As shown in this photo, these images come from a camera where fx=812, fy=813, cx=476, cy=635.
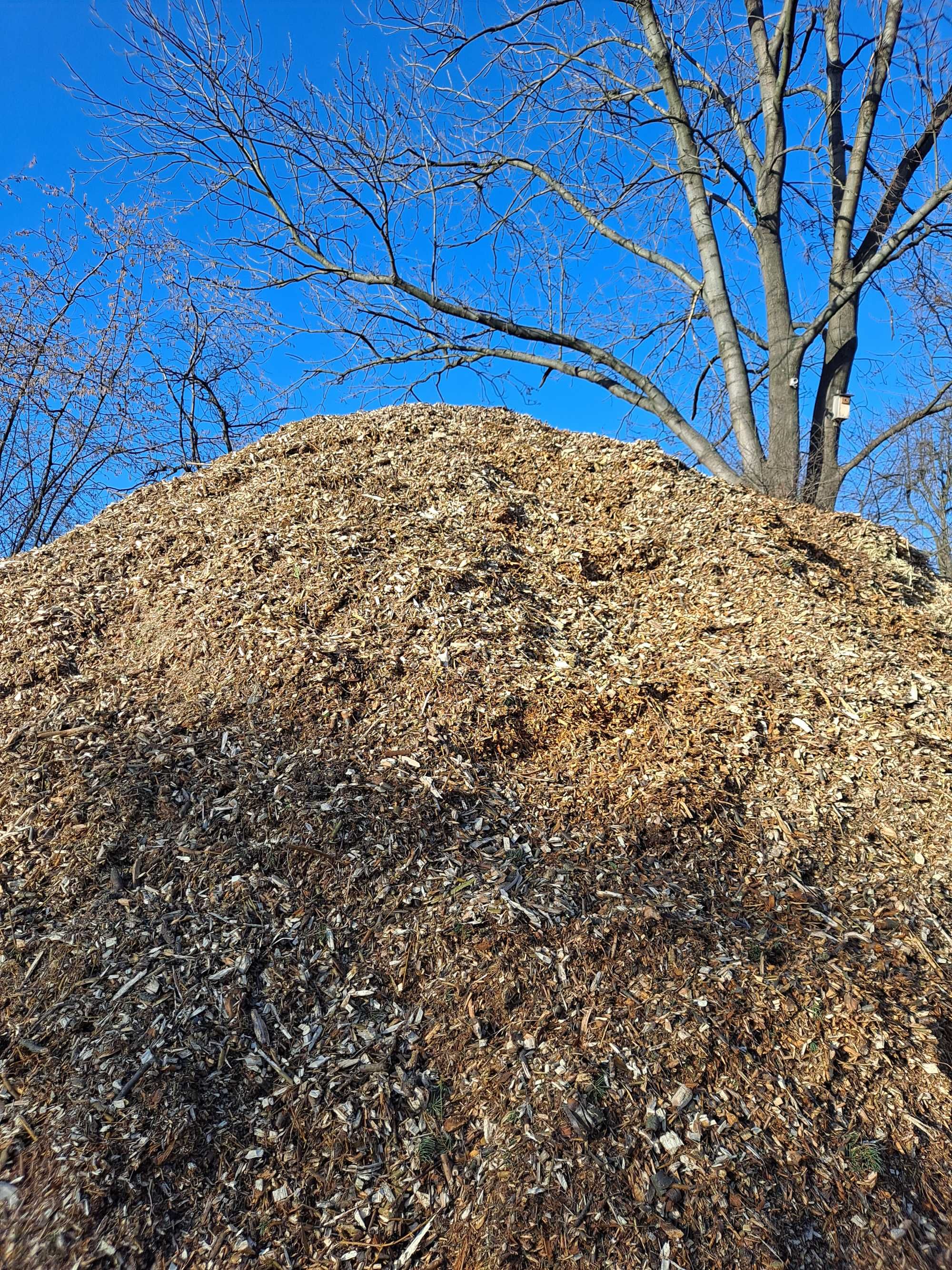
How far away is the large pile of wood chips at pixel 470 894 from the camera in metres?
2.24

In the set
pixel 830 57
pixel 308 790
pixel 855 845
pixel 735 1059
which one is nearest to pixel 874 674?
pixel 855 845

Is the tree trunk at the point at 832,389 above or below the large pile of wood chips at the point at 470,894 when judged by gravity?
above

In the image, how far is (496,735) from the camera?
12.0 ft

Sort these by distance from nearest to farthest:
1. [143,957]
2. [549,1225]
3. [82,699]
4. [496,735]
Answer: [549,1225], [143,957], [496,735], [82,699]

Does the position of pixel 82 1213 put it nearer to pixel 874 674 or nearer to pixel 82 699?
pixel 82 699

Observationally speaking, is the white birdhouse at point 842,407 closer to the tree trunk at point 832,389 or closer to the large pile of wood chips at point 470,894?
the tree trunk at point 832,389

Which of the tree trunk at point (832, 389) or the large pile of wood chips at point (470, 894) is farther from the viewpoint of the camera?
the tree trunk at point (832, 389)

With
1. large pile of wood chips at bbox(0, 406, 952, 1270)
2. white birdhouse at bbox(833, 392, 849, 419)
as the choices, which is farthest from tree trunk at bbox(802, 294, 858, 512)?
large pile of wood chips at bbox(0, 406, 952, 1270)

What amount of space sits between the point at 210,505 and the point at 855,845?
425 cm

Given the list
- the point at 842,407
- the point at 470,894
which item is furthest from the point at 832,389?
the point at 470,894

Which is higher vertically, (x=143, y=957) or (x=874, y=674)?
(x=874, y=674)

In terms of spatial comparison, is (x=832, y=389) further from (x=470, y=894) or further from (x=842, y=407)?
(x=470, y=894)

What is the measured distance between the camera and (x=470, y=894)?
3006 mm

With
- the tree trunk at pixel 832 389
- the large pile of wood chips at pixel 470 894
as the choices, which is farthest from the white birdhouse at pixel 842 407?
the large pile of wood chips at pixel 470 894
